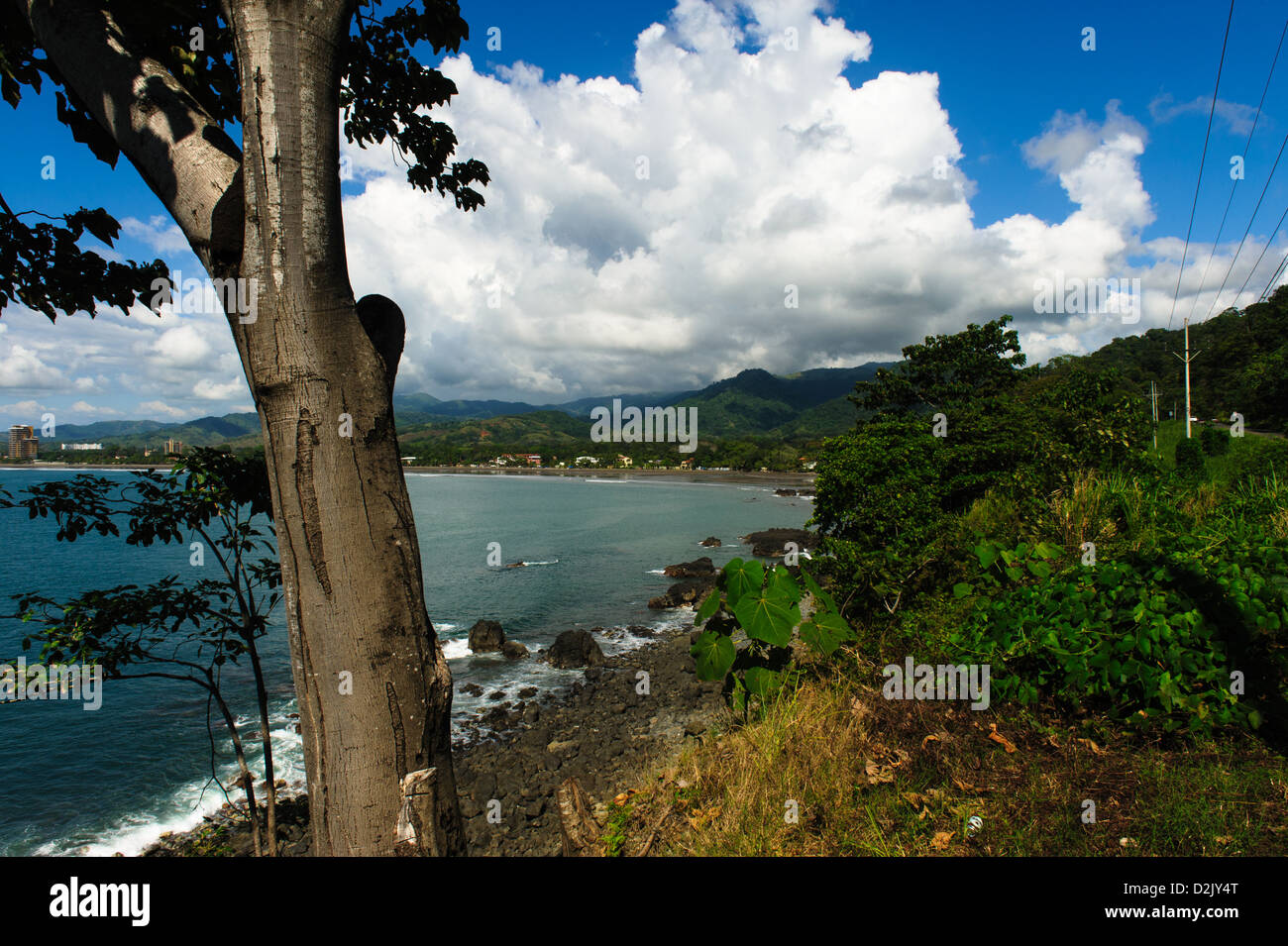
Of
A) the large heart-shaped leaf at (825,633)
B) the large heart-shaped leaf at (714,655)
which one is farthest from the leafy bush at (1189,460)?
the large heart-shaped leaf at (714,655)

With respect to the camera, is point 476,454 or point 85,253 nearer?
point 85,253

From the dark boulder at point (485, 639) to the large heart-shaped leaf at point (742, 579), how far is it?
1564 centimetres

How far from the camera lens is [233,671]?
1720 cm

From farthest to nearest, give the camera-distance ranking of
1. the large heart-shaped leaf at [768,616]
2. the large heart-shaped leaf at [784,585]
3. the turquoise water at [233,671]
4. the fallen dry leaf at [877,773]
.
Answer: the turquoise water at [233,671] < the large heart-shaped leaf at [784,585] < the large heart-shaped leaf at [768,616] < the fallen dry leaf at [877,773]

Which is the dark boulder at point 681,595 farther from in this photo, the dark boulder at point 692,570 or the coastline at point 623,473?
the coastline at point 623,473

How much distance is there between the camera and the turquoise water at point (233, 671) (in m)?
10.8

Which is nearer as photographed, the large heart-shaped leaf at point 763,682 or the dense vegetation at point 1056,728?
the dense vegetation at point 1056,728

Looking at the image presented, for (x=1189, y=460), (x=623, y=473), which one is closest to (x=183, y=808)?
(x=1189, y=460)

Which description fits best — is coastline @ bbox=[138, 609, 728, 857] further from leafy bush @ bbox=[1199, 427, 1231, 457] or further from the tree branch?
leafy bush @ bbox=[1199, 427, 1231, 457]

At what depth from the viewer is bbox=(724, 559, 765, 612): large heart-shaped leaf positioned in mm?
4520

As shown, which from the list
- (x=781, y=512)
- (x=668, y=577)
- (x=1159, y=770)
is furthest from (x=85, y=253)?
(x=781, y=512)
